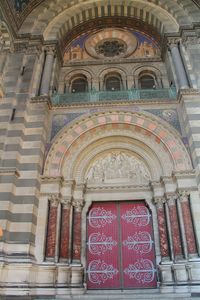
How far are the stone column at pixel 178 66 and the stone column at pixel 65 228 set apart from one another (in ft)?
21.2

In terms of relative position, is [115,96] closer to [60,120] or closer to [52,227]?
[60,120]

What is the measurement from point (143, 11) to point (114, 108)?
666 cm

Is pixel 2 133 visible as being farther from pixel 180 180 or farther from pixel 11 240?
pixel 180 180

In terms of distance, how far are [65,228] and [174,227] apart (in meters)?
3.59

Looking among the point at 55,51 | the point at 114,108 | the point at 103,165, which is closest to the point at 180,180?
the point at 103,165

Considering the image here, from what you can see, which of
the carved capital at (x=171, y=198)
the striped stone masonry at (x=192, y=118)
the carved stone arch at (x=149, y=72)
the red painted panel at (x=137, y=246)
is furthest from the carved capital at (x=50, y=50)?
the carved capital at (x=171, y=198)

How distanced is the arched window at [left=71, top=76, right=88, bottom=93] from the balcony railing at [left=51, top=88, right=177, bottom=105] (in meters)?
1.51

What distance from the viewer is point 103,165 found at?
11.3 meters

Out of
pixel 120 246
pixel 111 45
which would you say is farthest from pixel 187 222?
pixel 111 45

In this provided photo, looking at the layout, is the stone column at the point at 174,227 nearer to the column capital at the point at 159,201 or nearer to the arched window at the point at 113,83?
the column capital at the point at 159,201

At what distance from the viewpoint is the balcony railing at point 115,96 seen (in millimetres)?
11883

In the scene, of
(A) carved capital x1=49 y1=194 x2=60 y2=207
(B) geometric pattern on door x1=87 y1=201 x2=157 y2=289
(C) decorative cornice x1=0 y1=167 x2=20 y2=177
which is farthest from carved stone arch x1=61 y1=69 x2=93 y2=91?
(B) geometric pattern on door x1=87 y1=201 x2=157 y2=289

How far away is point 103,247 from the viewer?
9.95m

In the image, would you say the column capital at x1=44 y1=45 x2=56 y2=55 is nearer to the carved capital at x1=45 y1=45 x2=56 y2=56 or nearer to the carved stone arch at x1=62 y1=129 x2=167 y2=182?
the carved capital at x1=45 y1=45 x2=56 y2=56
